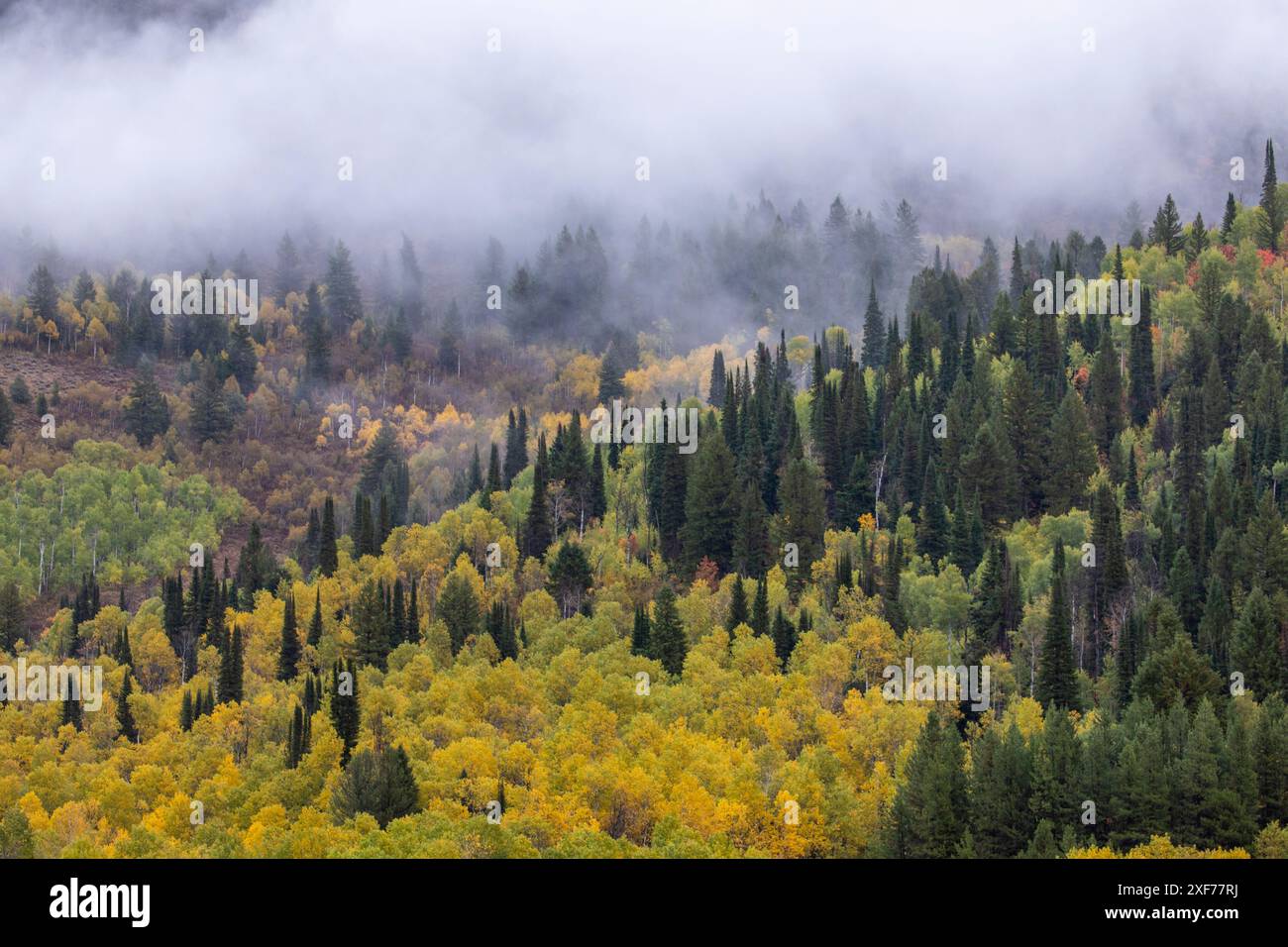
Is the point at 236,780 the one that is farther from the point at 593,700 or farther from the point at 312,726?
the point at 593,700

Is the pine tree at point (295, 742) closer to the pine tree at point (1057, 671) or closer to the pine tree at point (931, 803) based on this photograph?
the pine tree at point (931, 803)

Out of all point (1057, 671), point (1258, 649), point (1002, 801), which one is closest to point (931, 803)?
point (1002, 801)

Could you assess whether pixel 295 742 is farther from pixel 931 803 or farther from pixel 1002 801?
pixel 1002 801

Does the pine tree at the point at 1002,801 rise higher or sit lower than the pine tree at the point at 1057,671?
lower

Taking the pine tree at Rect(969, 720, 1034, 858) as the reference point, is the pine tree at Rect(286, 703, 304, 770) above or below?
above

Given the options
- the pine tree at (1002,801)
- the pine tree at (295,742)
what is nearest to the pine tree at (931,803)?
the pine tree at (1002,801)

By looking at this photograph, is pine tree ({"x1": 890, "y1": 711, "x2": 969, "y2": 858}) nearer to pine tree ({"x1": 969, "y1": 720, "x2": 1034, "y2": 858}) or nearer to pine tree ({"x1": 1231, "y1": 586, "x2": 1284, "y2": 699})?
pine tree ({"x1": 969, "y1": 720, "x2": 1034, "y2": 858})

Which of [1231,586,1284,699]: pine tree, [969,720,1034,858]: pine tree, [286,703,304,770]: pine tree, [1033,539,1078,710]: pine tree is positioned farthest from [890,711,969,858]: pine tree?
[286,703,304,770]: pine tree

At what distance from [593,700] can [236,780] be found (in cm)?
3482
